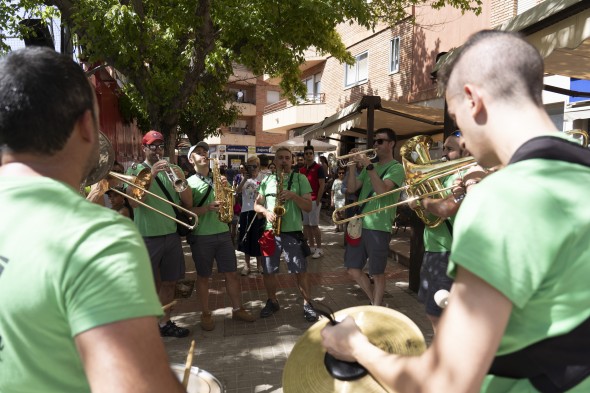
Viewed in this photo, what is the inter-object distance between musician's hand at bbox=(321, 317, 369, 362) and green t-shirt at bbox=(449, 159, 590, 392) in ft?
1.16

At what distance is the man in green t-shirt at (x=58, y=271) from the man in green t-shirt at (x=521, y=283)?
0.61 meters

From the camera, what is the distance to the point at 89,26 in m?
6.30

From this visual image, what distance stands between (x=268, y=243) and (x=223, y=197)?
79 centimetres

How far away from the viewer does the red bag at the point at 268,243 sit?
5281mm

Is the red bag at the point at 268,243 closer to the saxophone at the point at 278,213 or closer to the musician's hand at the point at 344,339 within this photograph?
the saxophone at the point at 278,213

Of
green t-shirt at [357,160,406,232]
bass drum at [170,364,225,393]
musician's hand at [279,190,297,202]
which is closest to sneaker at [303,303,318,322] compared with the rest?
green t-shirt at [357,160,406,232]

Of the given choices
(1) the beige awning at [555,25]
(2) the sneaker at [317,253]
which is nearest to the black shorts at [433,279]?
(1) the beige awning at [555,25]

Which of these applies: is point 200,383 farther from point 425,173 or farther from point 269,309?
point 269,309

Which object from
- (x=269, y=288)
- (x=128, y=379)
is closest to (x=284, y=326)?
(x=269, y=288)

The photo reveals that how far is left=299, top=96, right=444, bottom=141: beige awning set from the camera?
7.82 m

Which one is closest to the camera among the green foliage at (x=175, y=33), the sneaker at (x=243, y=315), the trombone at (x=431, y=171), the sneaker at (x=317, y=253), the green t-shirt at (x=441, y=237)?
the trombone at (x=431, y=171)

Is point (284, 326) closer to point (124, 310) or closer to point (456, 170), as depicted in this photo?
point (456, 170)

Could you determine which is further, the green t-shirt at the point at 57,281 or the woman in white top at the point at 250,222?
the woman in white top at the point at 250,222

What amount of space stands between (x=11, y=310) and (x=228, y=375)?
3290mm
